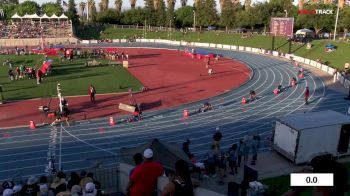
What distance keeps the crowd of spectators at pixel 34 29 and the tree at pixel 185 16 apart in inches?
1218

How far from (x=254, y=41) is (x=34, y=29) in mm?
48203

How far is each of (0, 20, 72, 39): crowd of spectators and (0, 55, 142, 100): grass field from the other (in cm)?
3425

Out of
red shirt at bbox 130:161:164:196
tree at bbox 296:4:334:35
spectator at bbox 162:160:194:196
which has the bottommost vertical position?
red shirt at bbox 130:161:164:196

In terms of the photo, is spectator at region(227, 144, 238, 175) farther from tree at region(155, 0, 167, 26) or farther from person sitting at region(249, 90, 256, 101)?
tree at region(155, 0, 167, 26)

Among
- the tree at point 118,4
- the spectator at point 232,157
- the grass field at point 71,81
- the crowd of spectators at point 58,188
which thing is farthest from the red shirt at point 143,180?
the tree at point 118,4

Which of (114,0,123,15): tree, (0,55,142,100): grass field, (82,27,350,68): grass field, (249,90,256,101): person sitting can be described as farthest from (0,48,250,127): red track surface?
(114,0,123,15): tree

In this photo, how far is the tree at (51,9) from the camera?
104 meters

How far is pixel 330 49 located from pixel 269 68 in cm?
1315

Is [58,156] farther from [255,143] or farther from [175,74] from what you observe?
[175,74]

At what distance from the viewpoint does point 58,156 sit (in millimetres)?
18859

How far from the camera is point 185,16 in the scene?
A: 334 feet

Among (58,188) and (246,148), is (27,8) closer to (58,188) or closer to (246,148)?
(246,148)

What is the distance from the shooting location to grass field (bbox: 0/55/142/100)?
31.2 metres

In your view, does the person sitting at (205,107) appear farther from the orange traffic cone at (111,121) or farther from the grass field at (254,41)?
the grass field at (254,41)
